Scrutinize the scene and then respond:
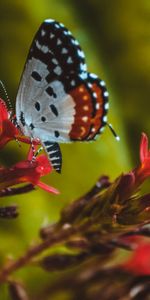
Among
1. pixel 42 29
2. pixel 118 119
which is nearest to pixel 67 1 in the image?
pixel 118 119

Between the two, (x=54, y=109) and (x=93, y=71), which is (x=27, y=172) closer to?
(x=54, y=109)

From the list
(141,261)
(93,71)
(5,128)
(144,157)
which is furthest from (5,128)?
(93,71)

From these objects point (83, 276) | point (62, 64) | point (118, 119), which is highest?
point (62, 64)

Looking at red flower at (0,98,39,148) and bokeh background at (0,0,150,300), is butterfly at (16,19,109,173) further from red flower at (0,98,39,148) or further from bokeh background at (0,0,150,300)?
bokeh background at (0,0,150,300)

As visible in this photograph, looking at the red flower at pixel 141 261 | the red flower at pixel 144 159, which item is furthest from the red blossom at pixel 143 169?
the red flower at pixel 141 261

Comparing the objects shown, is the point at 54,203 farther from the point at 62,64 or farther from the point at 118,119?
the point at 62,64

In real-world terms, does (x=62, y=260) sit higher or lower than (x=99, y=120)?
lower

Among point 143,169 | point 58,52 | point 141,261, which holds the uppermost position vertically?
point 58,52
